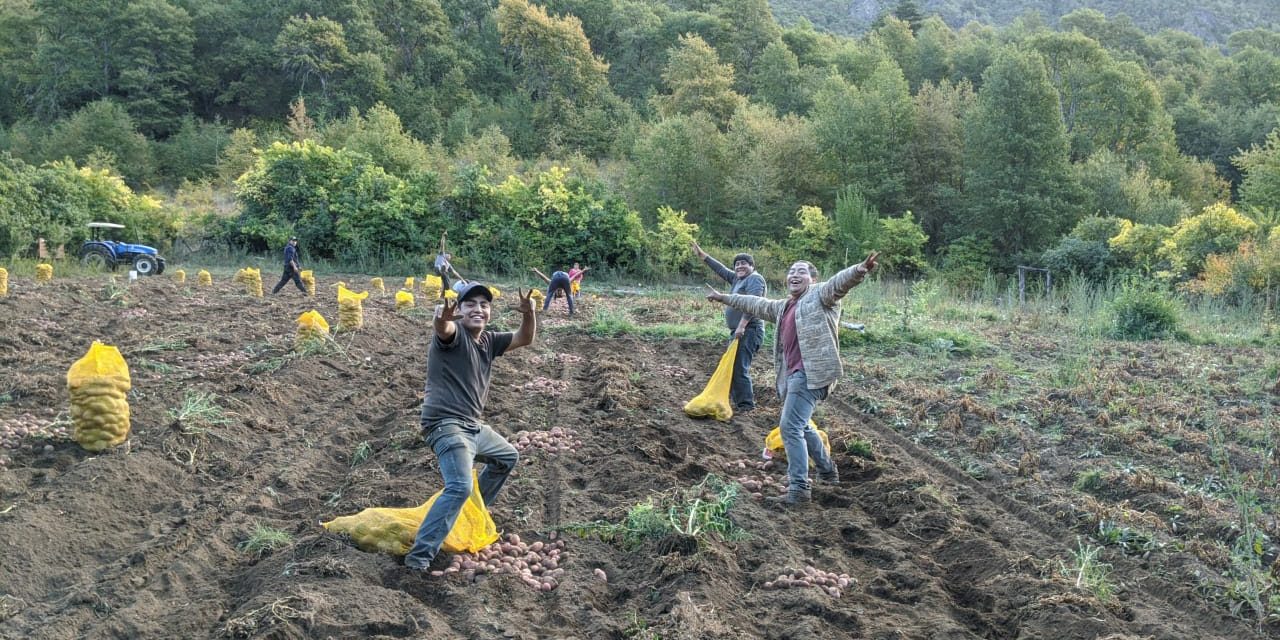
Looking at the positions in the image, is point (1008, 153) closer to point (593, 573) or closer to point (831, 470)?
point (831, 470)

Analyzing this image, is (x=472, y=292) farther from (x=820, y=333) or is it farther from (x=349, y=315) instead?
(x=349, y=315)

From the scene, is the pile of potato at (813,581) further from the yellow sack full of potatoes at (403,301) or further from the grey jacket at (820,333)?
the yellow sack full of potatoes at (403,301)

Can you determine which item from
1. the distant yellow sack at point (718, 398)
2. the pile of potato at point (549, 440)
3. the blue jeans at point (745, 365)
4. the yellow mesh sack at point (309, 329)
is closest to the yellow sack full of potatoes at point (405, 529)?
the pile of potato at point (549, 440)

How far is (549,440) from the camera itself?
7.75 m

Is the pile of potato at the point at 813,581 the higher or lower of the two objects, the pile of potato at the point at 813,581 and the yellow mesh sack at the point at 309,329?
the lower

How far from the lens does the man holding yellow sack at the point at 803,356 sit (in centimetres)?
623

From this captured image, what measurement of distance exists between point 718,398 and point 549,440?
198 cm

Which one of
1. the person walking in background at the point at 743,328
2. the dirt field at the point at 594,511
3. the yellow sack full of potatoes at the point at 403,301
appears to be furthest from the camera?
the yellow sack full of potatoes at the point at 403,301

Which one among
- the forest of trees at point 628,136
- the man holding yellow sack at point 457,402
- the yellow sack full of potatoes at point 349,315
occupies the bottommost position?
the yellow sack full of potatoes at point 349,315

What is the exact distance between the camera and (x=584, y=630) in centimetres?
453

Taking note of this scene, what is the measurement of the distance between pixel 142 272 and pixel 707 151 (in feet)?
65.8

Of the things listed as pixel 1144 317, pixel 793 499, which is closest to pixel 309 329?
pixel 793 499

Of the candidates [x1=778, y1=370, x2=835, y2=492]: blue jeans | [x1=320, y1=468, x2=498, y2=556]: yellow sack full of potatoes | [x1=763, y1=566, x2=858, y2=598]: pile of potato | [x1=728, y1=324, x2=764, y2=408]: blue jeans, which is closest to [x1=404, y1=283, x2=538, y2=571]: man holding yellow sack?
[x1=320, y1=468, x2=498, y2=556]: yellow sack full of potatoes

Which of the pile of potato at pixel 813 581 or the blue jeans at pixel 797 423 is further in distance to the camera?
the blue jeans at pixel 797 423
